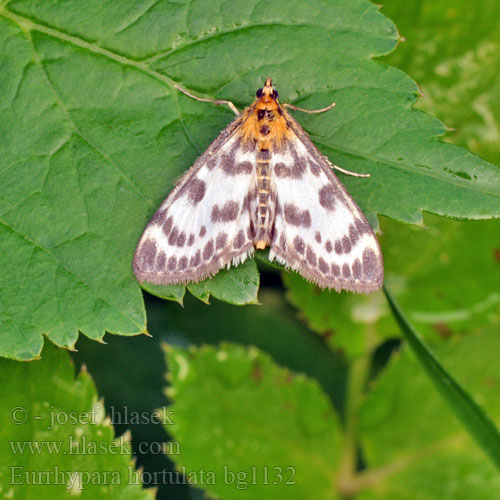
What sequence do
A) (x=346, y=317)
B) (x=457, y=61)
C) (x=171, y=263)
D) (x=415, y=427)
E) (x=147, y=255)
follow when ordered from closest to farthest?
(x=147, y=255) → (x=171, y=263) → (x=457, y=61) → (x=415, y=427) → (x=346, y=317)

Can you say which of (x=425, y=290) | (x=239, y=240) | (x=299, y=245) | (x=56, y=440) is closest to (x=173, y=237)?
(x=239, y=240)

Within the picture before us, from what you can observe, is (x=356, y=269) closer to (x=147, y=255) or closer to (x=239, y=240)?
(x=239, y=240)

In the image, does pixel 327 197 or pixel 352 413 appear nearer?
pixel 327 197

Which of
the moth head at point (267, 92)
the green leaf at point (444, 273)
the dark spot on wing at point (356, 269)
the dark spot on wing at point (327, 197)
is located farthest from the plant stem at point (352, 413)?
the moth head at point (267, 92)

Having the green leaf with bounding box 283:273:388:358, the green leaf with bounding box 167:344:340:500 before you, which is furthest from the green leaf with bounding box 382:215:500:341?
the green leaf with bounding box 167:344:340:500

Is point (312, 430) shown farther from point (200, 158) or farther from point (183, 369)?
point (200, 158)

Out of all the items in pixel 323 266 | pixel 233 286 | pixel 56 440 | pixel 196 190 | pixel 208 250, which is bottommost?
pixel 56 440
